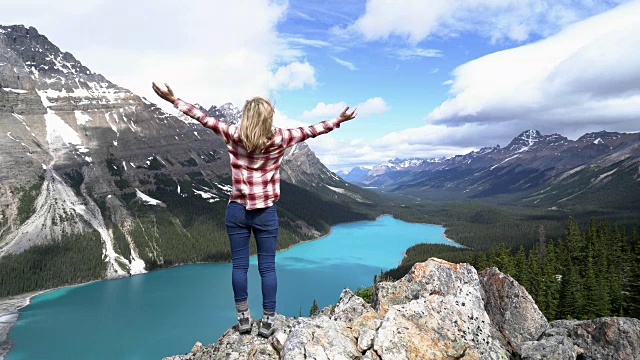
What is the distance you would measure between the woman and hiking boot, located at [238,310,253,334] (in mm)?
428

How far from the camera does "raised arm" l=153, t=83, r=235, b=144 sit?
6.07m

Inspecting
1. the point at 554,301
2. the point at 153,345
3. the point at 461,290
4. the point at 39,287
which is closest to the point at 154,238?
the point at 39,287

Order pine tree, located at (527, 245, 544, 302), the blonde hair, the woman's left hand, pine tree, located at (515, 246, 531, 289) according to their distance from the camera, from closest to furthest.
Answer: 1. the blonde hair
2. the woman's left hand
3. pine tree, located at (527, 245, 544, 302)
4. pine tree, located at (515, 246, 531, 289)

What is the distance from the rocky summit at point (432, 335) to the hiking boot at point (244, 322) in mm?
172

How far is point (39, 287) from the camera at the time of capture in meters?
124

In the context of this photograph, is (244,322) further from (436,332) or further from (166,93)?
(166,93)

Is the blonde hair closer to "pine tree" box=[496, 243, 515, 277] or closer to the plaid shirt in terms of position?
the plaid shirt

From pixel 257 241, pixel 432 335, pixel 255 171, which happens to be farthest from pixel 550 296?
pixel 255 171

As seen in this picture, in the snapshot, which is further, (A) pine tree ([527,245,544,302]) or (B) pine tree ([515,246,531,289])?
(B) pine tree ([515,246,531,289])

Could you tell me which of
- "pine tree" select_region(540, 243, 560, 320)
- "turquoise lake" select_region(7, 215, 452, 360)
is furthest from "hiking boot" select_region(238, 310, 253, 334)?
"turquoise lake" select_region(7, 215, 452, 360)

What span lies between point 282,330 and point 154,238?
18575cm

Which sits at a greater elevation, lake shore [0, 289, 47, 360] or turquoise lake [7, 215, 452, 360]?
lake shore [0, 289, 47, 360]

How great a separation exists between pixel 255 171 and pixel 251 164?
0.46ft

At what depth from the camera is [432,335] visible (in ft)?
25.4
